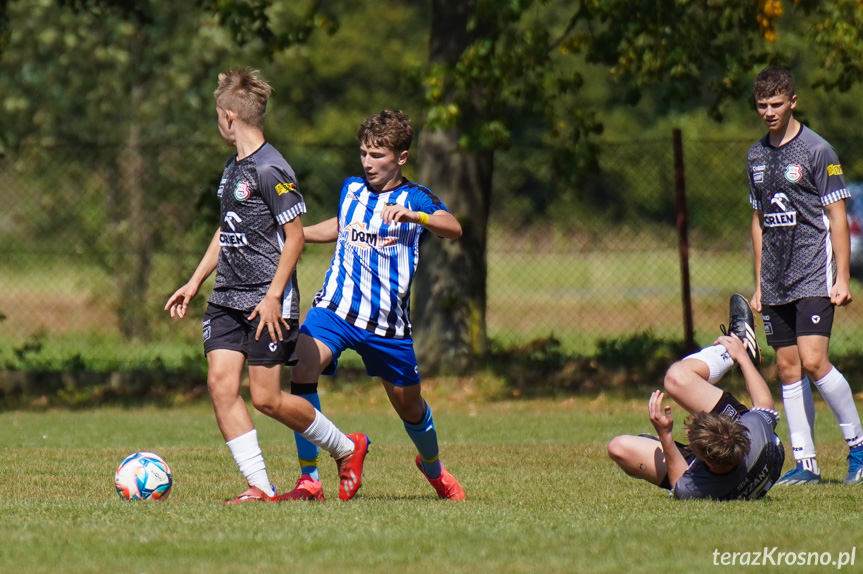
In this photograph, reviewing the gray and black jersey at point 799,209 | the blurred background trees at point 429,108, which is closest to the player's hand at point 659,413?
the gray and black jersey at point 799,209

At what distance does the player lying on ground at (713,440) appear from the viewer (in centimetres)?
565

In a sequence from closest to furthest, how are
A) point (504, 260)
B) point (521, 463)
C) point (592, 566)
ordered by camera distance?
point (592, 566) → point (521, 463) → point (504, 260)

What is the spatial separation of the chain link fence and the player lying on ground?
6.38 metres

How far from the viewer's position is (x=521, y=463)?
7.82 meters

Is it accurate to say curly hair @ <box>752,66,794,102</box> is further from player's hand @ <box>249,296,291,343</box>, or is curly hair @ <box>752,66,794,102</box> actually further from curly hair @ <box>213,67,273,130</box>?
player's hand @ <box>249,296,291,343</box>

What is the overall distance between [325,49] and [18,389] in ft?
81.3

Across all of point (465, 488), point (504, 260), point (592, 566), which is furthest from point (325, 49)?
point (592, 566)

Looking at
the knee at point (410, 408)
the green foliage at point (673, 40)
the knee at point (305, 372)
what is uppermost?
the green foliage at point (673, 40)

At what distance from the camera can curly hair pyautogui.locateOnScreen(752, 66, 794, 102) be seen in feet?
22.2

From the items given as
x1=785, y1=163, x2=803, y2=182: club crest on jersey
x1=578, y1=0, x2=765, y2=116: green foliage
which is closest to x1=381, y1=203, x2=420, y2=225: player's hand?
x1=785, y1=163, x2=803, y2=182: club crest on jersey

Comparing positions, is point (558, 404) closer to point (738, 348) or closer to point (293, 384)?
point (738, 348)

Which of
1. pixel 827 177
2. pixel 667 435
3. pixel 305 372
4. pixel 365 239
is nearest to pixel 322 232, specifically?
pixel 365 239

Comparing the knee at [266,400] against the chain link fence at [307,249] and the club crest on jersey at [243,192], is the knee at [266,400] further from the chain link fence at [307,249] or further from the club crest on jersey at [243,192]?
the chain link fence at [307,249]

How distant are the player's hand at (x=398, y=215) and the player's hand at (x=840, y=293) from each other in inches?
103
